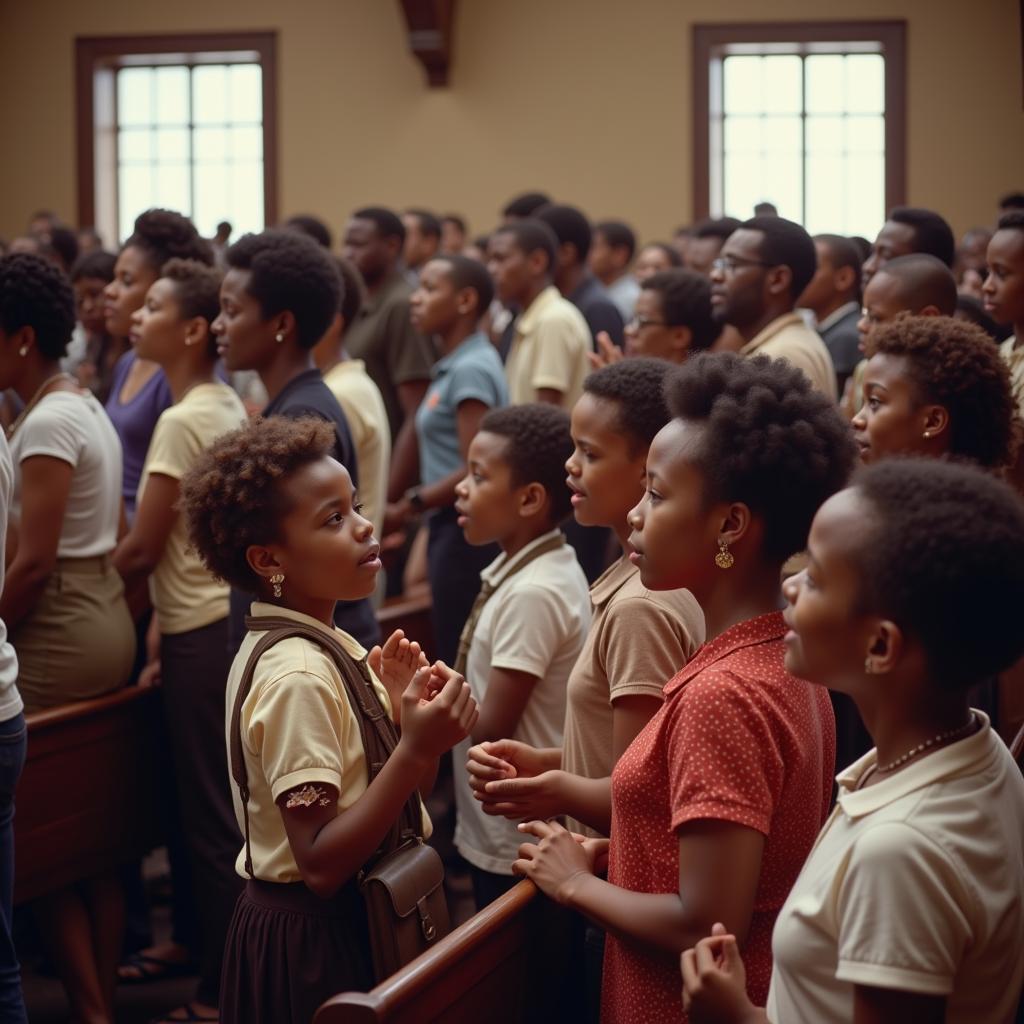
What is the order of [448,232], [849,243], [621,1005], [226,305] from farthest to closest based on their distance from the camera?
[448,232] < [849,243] < [226,305] < [621,1005]

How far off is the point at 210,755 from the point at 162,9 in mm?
7936

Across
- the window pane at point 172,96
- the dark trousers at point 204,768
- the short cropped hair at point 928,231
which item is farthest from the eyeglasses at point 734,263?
the window pane at point 172,96

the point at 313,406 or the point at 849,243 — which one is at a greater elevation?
the point at 849,243

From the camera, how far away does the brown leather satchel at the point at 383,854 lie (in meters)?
1.88

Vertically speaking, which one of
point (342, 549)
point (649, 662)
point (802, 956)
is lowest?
point (802, 956)

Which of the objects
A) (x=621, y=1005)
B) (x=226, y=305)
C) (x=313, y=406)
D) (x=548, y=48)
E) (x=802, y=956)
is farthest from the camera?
(x=548, y=48)

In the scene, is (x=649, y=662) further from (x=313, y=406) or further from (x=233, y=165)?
(x=233, y=165)

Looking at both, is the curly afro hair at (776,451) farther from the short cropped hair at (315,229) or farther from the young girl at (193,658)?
the short cropped hair at (315,229)

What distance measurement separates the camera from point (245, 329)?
3.11 meters

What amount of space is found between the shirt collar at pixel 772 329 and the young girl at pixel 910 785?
2.23m

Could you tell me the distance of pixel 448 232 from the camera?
29.2ft

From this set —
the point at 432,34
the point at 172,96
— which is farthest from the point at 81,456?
the point at 172,96

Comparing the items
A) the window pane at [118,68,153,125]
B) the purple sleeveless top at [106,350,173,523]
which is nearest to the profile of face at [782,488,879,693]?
the purple sleeveless top at [106,350,173,523]

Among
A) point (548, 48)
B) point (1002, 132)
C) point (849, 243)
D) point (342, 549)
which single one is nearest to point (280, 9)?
point (548, 48)
